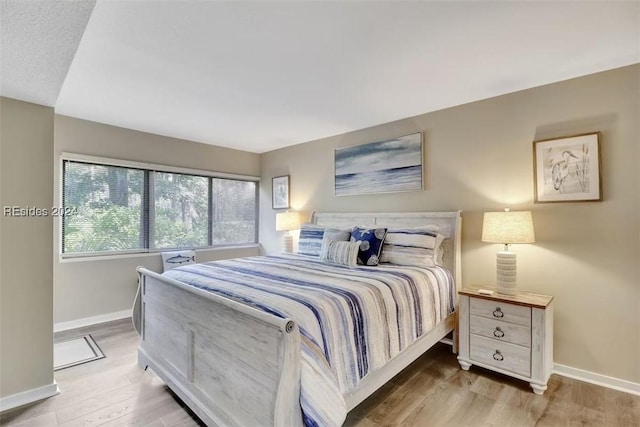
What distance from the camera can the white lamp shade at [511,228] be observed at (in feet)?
7.77

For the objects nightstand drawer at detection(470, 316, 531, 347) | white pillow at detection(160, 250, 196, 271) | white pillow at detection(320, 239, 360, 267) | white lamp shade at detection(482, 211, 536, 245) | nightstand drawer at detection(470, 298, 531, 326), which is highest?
white lamp shade at detection(482, 211, 536, 245)

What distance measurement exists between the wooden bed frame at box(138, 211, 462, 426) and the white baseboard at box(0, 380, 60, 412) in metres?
0.55

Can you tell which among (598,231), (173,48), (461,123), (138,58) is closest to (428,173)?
(461,123)

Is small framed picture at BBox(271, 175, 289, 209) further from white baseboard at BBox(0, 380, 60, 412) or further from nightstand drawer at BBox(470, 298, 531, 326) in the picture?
white baseboard at BBox(0, 380, 60, 412)

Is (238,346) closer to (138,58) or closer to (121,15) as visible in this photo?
(121,15)

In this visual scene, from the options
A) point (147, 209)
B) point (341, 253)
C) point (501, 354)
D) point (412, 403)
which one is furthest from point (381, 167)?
point (147, 209)

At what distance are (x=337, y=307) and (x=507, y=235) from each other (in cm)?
161

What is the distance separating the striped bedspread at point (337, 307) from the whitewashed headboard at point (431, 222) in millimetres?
247

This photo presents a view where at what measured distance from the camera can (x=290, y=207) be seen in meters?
4.86

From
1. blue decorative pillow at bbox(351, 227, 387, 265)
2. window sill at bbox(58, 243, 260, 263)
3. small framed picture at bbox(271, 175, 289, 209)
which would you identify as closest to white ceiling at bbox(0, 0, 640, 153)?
blue decorative pillow at bbox(351, 227, 387, 265)

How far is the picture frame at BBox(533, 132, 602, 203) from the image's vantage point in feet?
7.64

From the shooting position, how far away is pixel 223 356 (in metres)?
1.65

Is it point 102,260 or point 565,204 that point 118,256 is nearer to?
point 102,260

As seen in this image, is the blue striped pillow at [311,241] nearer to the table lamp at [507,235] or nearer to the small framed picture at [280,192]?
the small framed picture at [280,192]
